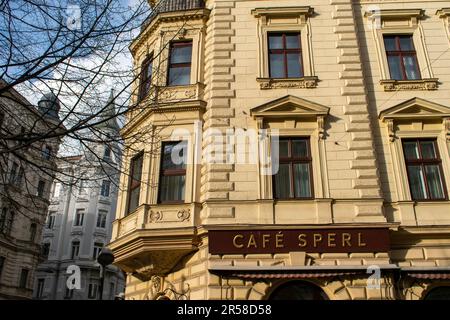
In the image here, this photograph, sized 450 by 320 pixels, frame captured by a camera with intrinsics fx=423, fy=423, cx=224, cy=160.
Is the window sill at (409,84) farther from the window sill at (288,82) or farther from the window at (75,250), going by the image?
the window at (75,250)

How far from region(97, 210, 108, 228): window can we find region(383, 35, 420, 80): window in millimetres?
38631

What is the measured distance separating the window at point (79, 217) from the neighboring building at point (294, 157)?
113ft

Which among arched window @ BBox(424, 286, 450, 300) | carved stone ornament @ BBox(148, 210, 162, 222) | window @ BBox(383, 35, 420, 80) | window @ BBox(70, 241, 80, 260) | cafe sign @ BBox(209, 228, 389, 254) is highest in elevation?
window @ BBox(70, 241, 80, 260)

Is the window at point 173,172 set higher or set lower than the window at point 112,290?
lower

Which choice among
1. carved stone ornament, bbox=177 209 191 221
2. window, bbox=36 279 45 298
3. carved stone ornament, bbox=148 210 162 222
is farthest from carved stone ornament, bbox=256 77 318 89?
window, bbox=36 279 45 298

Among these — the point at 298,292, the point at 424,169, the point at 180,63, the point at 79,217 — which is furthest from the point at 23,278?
the point at 424,169

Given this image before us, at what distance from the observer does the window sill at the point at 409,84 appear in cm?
1370

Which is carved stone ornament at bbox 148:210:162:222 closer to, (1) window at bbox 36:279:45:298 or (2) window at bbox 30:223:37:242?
(2) window at bbox 30:223:37:242

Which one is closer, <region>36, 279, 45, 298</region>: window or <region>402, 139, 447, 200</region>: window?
<region>402, 139, 447, 200</region>: window

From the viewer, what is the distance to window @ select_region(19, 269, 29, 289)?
32844mm

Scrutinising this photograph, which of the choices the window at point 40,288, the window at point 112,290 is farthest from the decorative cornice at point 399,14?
the window at point 40,288

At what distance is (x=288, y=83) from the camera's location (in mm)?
13711

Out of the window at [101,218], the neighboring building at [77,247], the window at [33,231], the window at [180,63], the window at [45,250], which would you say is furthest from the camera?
the window at [101,218]
